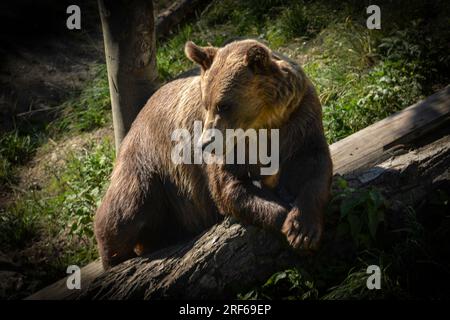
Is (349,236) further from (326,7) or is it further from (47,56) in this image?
(47,56)

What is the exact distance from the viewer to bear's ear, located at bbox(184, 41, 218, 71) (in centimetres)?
462

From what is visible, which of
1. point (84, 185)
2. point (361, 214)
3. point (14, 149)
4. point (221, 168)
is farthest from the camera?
point (14, 149)

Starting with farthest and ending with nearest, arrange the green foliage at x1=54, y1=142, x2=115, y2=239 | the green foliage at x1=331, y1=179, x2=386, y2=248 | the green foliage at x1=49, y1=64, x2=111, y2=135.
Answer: the green foliage at x1=49, y1=64, x2=111, y2=135, the green foliage at x1=54, y1=142, x2=115, y2=239, the green foliage at x1=331, y1=179, x2=386, y2=248


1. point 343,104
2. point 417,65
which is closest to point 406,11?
point 417,65

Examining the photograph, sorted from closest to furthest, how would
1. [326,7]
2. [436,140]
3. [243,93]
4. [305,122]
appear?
[243,93]
[305,122]
[436,140]
[326,7]

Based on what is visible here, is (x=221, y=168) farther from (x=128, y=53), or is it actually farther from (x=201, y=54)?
(x=128, y=53)

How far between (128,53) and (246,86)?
2086 millimetres

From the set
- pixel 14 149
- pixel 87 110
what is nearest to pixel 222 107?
pixel 87 110

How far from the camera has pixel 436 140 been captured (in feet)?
18.1

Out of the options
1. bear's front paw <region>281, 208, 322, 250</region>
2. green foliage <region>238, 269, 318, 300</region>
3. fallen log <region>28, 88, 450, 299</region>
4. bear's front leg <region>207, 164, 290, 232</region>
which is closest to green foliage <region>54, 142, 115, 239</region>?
fallen log <region>28, 88, 450, 299</region>

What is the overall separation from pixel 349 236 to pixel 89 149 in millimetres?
4385

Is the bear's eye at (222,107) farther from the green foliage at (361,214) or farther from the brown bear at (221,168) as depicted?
the green foliage at (361,214)

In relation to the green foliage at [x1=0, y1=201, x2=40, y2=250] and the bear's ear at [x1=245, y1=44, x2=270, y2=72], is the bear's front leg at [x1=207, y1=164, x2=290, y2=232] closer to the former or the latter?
the bear's ear at [x1=245, y1=44, x2=270, y2=72]

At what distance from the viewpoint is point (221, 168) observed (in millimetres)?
4742
